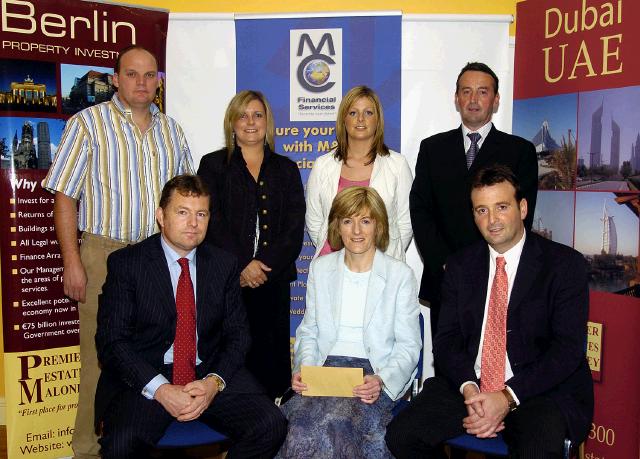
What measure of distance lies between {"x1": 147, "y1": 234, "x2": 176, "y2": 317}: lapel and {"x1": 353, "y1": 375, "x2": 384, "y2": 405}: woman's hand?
2.98 feet

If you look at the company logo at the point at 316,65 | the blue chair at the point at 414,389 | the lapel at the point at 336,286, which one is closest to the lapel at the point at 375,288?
the lapel at the point at 336,286

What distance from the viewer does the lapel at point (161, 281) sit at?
2.93m

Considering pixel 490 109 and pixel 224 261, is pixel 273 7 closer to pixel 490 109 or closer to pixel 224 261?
pixel 490 109

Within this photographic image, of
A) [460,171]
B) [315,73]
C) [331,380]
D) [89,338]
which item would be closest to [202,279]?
[331,380]

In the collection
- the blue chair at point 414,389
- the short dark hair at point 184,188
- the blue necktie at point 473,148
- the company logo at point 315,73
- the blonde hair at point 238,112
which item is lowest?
the blue chair at point 414,389

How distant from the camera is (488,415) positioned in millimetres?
2693

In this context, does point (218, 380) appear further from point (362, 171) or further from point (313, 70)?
point (313, 70)

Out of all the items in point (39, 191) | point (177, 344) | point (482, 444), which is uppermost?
point (39, 191)

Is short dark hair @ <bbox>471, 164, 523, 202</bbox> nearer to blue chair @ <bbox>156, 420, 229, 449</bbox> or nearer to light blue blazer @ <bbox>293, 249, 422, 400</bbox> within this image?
light blue blazer @ <bbox>293, 249, 422, 400</bbox>

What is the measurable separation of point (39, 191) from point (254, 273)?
145 cm

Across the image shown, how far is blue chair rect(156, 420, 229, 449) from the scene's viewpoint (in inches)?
109

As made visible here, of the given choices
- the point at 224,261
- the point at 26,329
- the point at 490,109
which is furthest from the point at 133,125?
the point at 490,109

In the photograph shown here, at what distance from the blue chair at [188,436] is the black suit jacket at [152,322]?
214 mm

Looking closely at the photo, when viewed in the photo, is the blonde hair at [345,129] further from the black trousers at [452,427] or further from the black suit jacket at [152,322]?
the black trousers at [452,427]
